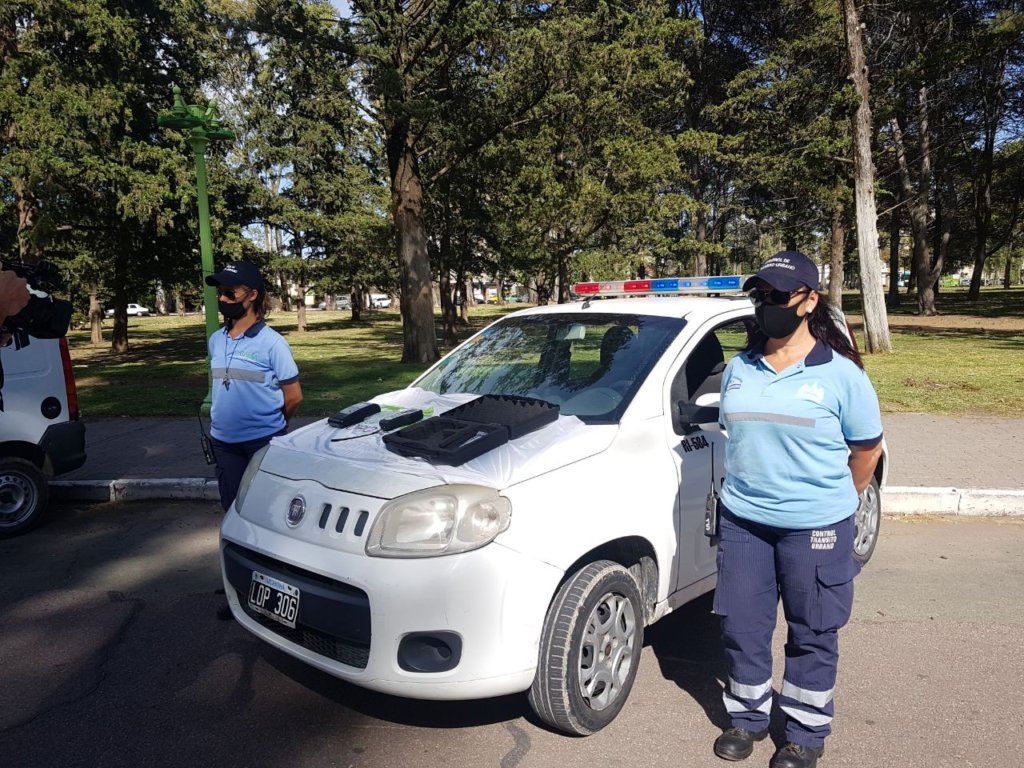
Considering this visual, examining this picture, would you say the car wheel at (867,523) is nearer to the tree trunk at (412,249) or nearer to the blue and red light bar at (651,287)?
the blue and red light bar at (651,287)

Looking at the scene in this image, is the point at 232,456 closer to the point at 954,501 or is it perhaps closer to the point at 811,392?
the point at 811,392

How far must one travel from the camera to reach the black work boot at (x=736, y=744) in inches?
109

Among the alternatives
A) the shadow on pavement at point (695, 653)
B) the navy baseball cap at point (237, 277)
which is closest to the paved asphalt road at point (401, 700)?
the shadow on pavement at point (695, 653)

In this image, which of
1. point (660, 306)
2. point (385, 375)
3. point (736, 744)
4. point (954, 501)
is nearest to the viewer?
point (736, 744)

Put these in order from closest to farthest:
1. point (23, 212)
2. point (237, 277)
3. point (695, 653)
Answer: point (695, 653) < point (237, 277) < point (23, 212)

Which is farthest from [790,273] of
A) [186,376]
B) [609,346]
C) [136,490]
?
[186,376]

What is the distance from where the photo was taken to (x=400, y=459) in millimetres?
2980

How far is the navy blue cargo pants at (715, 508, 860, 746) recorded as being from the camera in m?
2.63

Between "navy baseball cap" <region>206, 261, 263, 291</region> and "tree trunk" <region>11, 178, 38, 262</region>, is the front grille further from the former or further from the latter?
"tree trunk" <region>11, 178, 38, 262</region>

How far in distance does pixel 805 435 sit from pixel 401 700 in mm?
2063

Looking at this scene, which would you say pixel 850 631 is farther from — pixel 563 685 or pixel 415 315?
pixel 415 315

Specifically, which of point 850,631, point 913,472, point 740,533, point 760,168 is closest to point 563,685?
point 740,533

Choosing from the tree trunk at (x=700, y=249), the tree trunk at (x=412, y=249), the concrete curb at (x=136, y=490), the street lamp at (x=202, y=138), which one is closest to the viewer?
the concrete curb at (x=136, y=490)

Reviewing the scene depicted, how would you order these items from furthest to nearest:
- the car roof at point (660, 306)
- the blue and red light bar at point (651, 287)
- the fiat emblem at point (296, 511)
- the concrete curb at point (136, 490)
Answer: the concrete curb at point (136, 490) < the blue and red light bar at point (651, 287) < the car roof at point (660, 306) < the fiat emblem at point (296, 511)
